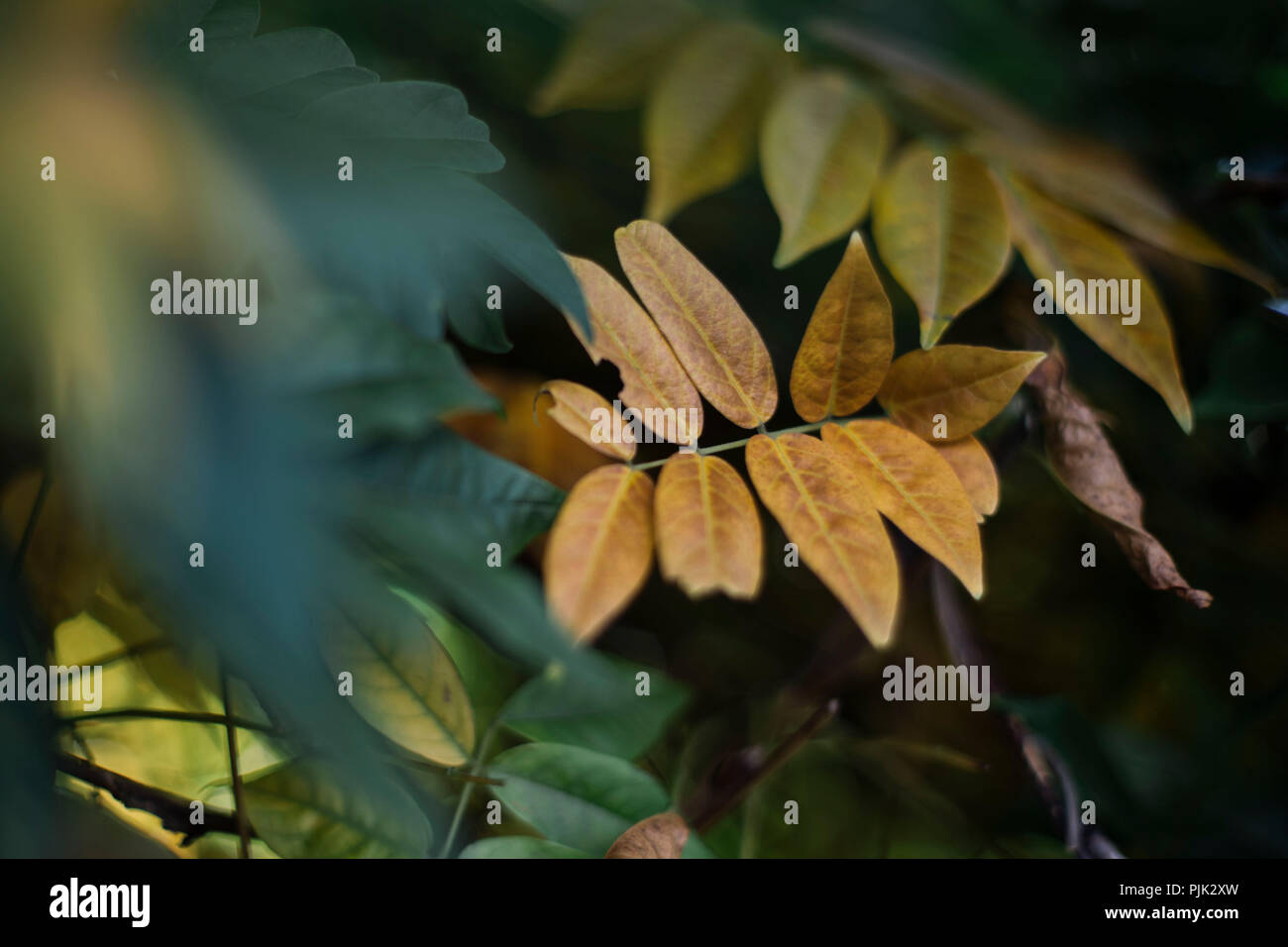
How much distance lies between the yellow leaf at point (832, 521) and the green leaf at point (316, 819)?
210 mm

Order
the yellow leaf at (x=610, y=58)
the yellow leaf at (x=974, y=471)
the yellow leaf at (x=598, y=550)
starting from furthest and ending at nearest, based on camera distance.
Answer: the yellow leaf at (x=610, y=58)
the yellow leaf at (x=974, y=471)
the yellow leaf at (x=598, y=550)

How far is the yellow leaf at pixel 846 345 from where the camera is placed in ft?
1.25

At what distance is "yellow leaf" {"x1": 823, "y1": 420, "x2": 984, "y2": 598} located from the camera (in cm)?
34

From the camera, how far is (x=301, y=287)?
31cm

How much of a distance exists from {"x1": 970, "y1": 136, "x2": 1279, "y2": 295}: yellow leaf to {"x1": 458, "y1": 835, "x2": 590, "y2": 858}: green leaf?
1.52ft

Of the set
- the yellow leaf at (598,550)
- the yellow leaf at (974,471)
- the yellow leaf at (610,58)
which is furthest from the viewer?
the yellow leaf at (610,58)

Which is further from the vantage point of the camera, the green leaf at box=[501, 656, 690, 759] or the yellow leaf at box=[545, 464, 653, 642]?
the green leaf at box=[501, 656, 690, 759]

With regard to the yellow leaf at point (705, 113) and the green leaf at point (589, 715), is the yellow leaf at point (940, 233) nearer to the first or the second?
the yellow leaf at point (705, 113)

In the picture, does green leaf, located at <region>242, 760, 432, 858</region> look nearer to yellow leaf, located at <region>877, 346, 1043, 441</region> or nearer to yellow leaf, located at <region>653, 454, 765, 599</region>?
yellow leaf, located at <region>653, 454, 765, 599</region>

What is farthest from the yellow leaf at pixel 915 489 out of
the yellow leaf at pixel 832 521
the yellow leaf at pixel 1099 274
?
the yellow leaf at pixel 1099 274

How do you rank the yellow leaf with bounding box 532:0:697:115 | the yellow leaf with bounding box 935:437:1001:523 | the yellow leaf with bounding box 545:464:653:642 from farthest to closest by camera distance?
the yellow leaf with bounding box 532:0:697:115 → the yellow leaf with bounding box 935:437:1001:523 → the yellow leaf with bounding box 545:464:653:642

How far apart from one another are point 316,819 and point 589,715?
0.14m

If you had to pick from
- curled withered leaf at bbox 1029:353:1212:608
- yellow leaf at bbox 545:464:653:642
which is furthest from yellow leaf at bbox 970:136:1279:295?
yellow leaf at bbox 545:464:653:642
